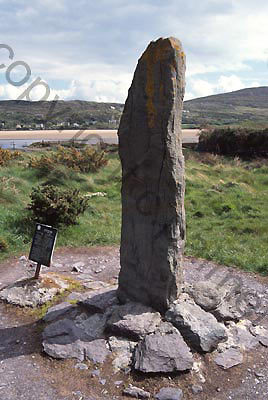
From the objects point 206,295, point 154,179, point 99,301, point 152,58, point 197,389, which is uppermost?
point 152,58

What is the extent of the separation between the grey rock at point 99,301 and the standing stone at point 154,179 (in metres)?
0.19

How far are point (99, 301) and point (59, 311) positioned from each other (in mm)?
590

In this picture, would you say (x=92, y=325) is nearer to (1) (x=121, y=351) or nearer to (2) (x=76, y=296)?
(1) (x=121, y=351)

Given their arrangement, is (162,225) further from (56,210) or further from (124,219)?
(56,210)

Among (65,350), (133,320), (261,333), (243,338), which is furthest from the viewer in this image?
(261,333)

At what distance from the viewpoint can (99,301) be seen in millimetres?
6238

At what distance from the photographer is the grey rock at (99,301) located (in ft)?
20.0

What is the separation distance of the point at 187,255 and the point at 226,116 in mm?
93342

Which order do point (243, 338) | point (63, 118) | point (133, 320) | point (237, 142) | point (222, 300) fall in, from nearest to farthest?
point (133, 320)
point (243, 338)
point (222, 300)
point (237, 142)
point (63, 118)

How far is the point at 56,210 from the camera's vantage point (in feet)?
33.2

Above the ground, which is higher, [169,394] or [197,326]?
[197,326]

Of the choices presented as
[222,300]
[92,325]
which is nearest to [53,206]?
[92,325]

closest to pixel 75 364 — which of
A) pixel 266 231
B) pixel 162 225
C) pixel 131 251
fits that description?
pixel 131 251

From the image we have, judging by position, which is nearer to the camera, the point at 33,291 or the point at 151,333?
the point at 151,333
